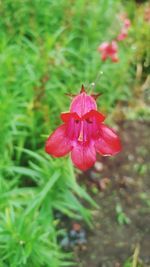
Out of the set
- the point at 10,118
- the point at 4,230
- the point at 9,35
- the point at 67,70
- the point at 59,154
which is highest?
the point at 9,35

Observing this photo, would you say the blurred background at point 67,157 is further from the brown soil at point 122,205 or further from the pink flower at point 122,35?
the pink flower at point 122,35

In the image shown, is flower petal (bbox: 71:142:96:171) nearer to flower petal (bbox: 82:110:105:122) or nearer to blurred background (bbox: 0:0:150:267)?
flower petal (bbox: 82:110:105:122)

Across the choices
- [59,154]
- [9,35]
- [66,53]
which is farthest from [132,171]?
[59,154]

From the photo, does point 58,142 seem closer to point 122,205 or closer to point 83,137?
point 83,137

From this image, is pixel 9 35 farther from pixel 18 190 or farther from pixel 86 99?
pixel 86 99

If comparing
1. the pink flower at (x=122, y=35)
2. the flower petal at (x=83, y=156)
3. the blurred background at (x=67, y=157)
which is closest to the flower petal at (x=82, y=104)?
the flower petal at (x=83, y=156)

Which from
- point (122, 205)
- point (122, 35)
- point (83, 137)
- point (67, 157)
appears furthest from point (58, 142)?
point (122, 35)

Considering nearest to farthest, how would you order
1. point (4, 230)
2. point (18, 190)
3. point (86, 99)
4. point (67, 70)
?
point (86, 99)
point (4, 230)
point (18, 190)
point (67, 70)
